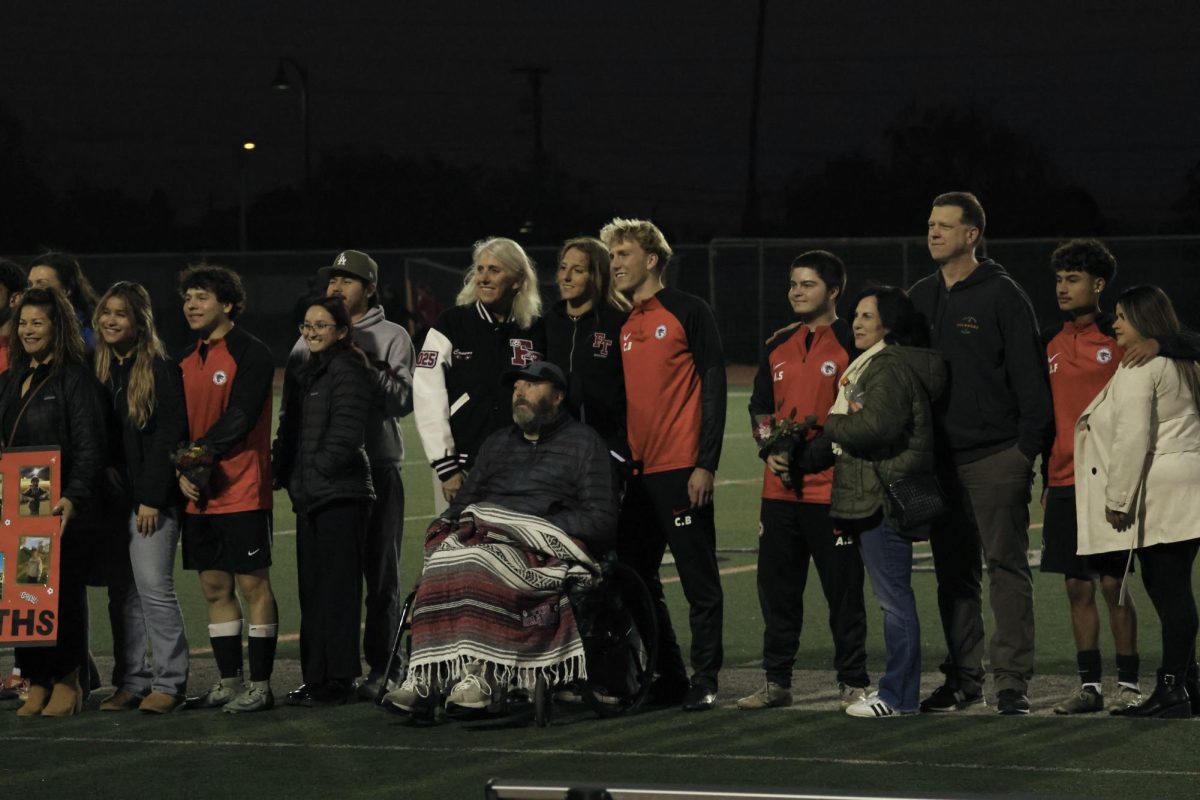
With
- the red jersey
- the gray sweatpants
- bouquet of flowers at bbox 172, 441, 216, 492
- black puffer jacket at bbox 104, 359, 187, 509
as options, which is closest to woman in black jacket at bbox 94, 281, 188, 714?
black puffer jacket at bbox 104, 359, 187, 509

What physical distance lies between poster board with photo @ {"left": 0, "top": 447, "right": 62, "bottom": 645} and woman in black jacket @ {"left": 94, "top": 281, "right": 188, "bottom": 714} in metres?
0.34

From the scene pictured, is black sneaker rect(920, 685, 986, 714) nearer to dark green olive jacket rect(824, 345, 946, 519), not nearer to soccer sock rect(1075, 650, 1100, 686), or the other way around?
soccer sock rect(1075, 650, 1100, 686)

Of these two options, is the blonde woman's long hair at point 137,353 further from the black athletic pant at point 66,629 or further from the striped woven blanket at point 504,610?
the striped woven blanket at point 504,610

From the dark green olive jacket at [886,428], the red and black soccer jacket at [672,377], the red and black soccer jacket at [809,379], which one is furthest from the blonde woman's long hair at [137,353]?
the dark green olive jacket at [886,428]

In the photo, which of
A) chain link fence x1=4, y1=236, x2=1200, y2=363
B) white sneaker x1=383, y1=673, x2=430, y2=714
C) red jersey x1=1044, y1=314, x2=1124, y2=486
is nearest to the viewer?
white sneaker x1=383, y1=673, x2=430, y2=714

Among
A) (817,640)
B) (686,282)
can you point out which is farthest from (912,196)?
(817,640)

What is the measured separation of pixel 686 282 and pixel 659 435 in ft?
97.1

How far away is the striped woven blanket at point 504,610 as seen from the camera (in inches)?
299

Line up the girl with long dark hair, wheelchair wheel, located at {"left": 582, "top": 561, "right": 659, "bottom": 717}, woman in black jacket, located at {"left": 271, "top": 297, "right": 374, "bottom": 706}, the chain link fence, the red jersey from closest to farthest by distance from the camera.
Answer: the girl with long dark hair
wheelchair wheel, located at {"left": 582, "top": 561, "right": 659, "bottom": 717}
the red jersey
woman in black jacket, located at {"left": 271, "top": 297, "right": 374, "bottom": 706}
the chain link fence

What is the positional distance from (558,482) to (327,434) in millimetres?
1089

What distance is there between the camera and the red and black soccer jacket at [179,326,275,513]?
27.1 feet

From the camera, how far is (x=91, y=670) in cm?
905

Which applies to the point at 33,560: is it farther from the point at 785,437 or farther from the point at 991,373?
the point at 991,373

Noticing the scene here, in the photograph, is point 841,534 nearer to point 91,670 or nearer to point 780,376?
point 780,376
